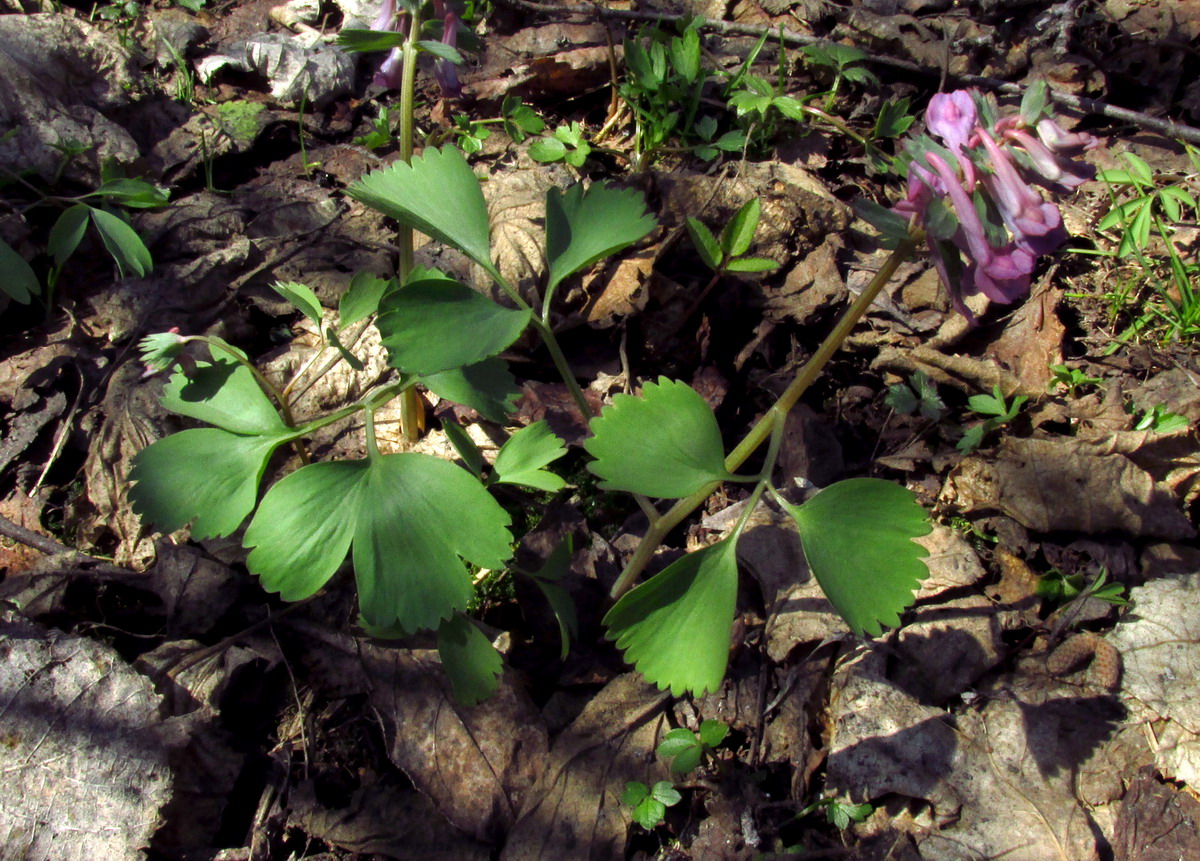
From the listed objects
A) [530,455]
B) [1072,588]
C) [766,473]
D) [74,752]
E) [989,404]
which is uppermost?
[766,473]

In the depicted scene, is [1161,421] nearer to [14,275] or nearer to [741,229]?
[741,229]

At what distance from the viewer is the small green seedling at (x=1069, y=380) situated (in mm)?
2314

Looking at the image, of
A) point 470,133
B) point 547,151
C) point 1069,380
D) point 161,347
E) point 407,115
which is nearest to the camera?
point 161,347

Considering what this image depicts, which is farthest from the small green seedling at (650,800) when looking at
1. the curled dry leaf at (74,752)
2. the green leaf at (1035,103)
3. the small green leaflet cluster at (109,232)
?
the small green leaflet cluster at (109,232)

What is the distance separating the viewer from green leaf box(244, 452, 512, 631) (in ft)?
4.73

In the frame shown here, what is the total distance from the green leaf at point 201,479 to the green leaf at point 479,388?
0.36 metres

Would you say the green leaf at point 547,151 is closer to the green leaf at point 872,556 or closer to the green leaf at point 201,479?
the green leaf at point 201,479

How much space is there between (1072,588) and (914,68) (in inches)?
88.5

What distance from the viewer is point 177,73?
3.10 meters

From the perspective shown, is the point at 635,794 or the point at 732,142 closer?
the point at 635,794

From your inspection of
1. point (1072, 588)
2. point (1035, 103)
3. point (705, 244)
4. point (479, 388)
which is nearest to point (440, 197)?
point (479, 388)

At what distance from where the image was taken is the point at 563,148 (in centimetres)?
275

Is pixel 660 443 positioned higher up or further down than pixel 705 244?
further down

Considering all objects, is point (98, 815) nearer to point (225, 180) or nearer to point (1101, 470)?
point (225, 180)
